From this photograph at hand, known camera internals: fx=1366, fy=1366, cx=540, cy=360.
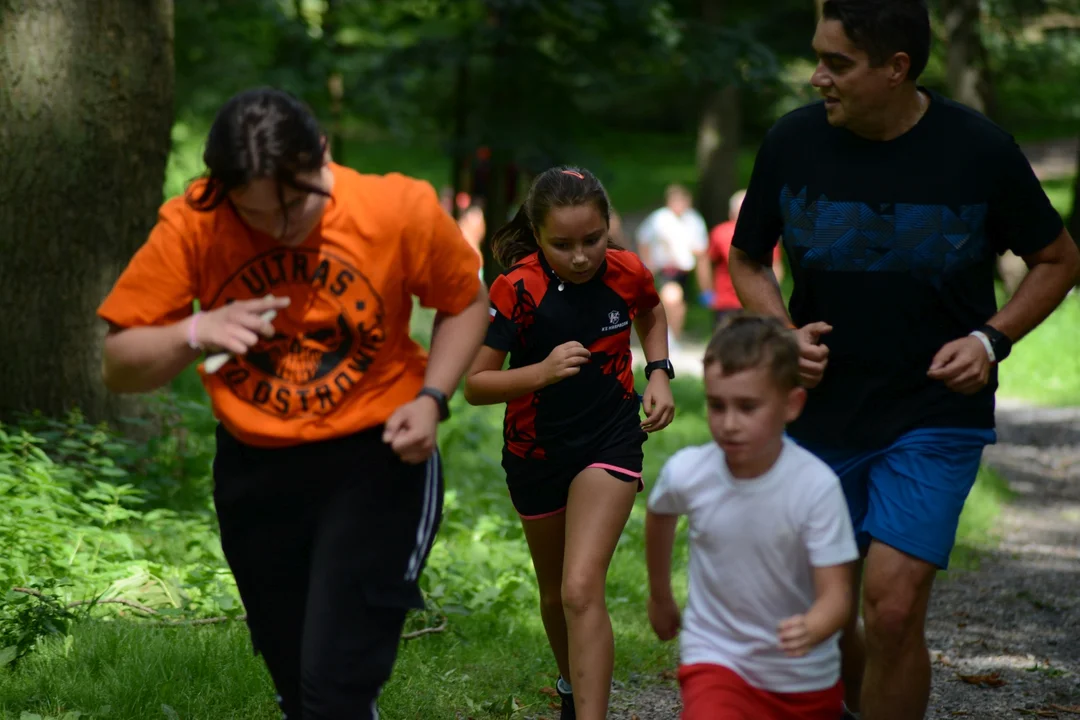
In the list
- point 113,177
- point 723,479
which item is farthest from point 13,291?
point 723,479

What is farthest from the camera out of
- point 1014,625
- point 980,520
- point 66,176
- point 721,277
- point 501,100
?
point 501,100

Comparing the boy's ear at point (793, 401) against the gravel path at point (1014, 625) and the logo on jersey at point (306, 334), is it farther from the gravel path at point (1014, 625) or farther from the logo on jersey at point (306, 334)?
the gravel path at point (1014, 625)

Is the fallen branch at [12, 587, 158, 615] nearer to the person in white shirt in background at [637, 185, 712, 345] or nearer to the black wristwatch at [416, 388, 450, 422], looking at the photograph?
the black wristwatch at [416, 388, 450, 422]

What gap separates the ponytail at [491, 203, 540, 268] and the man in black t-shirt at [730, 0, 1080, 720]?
1.10 meters

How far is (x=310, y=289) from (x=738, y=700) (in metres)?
1.48

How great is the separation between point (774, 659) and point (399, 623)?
3.30 ft

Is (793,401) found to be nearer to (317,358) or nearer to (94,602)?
(317,358)

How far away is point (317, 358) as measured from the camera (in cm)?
351

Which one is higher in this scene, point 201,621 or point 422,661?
point 201,621

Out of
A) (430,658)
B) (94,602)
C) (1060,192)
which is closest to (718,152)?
(1060,192)

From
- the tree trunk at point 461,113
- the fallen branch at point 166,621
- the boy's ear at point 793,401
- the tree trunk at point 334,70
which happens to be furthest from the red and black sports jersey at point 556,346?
the tree trunk at point 334,70

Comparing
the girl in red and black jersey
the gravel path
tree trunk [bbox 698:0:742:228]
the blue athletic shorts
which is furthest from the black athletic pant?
tree trunk [bbox 698:0:742:228]

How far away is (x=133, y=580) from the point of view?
605 cm

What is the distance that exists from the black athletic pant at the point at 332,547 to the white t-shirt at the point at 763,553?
2.31ft
